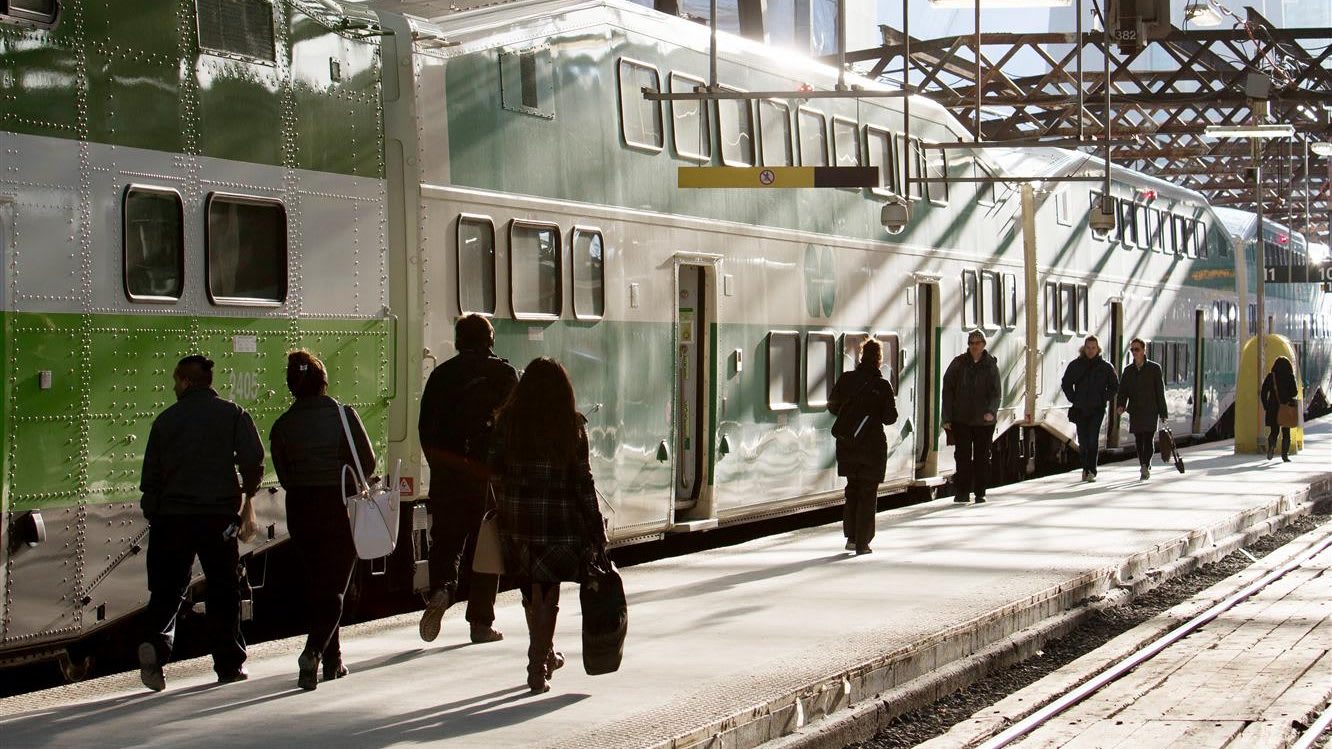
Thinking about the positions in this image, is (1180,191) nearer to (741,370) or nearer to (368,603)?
(741,370)

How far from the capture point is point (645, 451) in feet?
46.4

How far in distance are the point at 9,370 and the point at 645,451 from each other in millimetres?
6458

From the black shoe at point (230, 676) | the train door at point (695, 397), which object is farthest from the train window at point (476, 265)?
the black shoe at point (230, 676)

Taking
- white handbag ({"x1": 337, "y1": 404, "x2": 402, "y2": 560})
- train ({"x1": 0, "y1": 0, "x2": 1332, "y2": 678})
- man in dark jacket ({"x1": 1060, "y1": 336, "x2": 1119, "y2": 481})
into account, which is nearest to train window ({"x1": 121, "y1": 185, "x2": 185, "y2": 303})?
train ({"x1": 0, "y1": 0, "x2": 1332, "y2": 678})

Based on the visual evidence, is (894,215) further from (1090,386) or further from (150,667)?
(150,667)

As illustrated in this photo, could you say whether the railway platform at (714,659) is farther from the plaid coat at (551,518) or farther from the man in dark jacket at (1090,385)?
the man in dark jacket at (1090,385)

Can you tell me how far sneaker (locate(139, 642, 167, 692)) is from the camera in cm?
840

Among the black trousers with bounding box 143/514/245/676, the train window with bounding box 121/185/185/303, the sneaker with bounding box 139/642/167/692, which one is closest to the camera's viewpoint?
the sneaker with bounding box 139/642/167/692

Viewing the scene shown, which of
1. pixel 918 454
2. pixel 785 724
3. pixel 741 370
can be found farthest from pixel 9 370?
pixel 918 454

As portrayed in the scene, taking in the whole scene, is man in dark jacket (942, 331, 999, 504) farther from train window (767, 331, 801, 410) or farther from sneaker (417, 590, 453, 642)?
sneaker (417, 590, 453, 642)

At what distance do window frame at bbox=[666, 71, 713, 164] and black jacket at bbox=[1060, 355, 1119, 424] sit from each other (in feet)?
27.5

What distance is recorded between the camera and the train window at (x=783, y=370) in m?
16.5

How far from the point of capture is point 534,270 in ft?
41.4

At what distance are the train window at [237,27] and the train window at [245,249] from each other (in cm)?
83
